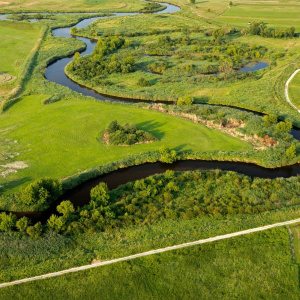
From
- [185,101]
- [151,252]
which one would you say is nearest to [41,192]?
[151,252]

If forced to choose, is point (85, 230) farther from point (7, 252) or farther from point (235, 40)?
point (235, 40)

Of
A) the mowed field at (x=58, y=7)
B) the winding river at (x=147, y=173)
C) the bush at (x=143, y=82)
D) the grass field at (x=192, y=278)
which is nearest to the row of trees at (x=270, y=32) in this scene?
the bush at (x=143, y=82)

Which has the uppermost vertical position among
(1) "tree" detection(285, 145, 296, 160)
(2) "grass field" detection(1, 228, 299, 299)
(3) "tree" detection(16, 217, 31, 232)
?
(3) "tree" detection(16, 217, 31, 232)

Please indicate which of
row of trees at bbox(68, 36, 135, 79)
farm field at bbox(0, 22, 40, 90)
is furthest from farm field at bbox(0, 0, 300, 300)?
farm field at bbox(0, 22, 40, 90)

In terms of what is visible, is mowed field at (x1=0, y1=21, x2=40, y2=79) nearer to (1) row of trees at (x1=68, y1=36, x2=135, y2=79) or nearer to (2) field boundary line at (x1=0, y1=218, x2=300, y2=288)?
(1) row of trees at (x1=68, y1=36, x2=135, y2=79)

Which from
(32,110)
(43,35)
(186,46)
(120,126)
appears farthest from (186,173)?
(43,35)
